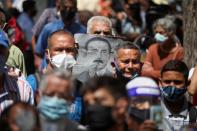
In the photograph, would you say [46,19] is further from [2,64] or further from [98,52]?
[2,64]

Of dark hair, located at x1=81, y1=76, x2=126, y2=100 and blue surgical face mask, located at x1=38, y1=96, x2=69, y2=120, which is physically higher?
dark hair, located at x1=81, y1=76, x2=126, y2=100

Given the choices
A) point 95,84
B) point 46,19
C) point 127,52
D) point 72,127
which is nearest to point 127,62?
point 127,52

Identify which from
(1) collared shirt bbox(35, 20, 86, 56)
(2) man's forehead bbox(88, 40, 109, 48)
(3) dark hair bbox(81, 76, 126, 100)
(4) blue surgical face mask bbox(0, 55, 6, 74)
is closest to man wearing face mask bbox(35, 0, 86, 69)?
(1) collared shirt bbox(35, 20, 86, 56)

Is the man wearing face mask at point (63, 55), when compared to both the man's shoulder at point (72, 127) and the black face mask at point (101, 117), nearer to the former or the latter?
the man's shoulder at point (72, 127)

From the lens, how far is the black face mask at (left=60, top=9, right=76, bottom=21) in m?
12.6

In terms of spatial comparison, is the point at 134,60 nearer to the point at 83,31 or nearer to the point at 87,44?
the point at 87,44

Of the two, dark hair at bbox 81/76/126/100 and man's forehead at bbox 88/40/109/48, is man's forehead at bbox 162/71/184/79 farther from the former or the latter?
dark hair at bbox 81/76/126/100

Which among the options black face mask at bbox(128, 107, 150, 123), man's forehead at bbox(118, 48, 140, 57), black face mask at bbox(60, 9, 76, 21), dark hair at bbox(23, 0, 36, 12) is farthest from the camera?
dark hair at bbox(23, 0, 36, 12)

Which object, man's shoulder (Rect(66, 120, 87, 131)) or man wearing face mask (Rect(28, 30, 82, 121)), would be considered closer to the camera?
man's shoulder (Rect(66, 120, 87, 131))

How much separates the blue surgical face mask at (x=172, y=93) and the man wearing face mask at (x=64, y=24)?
11.8ft

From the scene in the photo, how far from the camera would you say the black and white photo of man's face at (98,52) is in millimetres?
9430

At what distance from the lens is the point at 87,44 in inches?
378

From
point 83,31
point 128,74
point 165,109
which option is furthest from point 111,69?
point 83,31

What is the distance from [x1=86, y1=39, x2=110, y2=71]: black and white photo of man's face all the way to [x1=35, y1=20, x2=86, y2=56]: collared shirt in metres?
2.65
